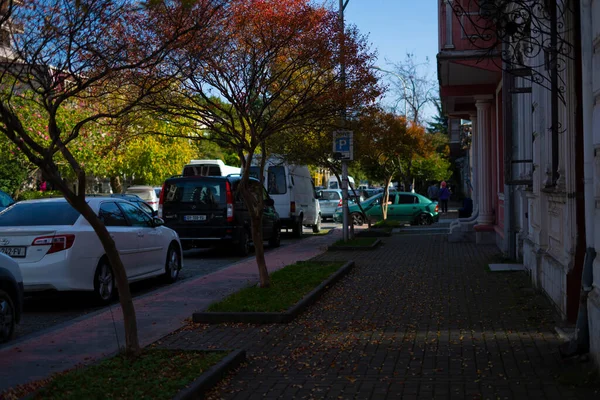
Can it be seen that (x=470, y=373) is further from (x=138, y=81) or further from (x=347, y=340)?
(x=138, y=81)

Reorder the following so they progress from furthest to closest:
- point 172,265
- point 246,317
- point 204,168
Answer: point 204,168 → point 172,265 → point 246,317

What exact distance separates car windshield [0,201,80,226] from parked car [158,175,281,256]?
268 inches

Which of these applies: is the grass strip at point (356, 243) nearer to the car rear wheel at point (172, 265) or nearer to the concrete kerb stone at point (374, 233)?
the concrete kerb stone at point (374, 233)

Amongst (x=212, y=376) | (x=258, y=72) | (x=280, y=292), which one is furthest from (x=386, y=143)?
(x=212, y=376)

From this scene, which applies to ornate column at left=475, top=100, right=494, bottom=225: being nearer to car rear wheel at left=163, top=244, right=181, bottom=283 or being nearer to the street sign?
the street sign

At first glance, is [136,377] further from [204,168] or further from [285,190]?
[204,168]

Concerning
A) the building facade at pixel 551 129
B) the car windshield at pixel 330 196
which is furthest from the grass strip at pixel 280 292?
the car windshield at pixel 330 196

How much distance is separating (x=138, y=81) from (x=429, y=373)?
489 cm

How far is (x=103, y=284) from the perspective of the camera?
11.2 m

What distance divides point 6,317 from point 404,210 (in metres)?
26.4

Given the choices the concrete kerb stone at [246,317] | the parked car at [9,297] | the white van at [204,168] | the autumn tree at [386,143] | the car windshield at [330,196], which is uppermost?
the autumn tree at [386,143]

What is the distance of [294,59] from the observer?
40.3 feet

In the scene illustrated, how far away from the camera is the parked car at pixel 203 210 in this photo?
18.2m

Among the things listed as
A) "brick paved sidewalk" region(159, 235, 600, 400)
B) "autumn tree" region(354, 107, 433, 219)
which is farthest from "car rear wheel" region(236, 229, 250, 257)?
"brick paved sidewalk" region(159, 235, 600, 400)
